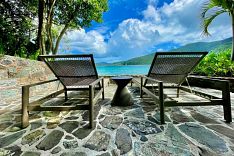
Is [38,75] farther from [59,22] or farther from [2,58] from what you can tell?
[59,22]

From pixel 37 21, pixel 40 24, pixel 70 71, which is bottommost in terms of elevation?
pixel 70 71

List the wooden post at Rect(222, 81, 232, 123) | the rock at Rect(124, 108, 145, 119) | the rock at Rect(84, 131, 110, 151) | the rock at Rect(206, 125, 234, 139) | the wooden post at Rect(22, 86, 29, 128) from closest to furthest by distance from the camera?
the rock at Rect(84, 131, 110, 151), the rock at Rect(206, 125, 234, 139), the wooden post at Rect(22, 86, 29, 128), the wooden post at Rect(222, 81, 232, 123), the rock at Rect(124, 108, 145, 119)

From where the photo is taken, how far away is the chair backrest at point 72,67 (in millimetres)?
2559

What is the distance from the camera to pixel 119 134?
71.7 inches

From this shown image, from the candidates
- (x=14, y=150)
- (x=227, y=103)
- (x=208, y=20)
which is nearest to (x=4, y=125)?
(x=14, y=150)

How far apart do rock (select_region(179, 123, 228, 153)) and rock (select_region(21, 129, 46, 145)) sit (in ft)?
6.04

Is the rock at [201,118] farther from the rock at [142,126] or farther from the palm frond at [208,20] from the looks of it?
the palm frond at [208,20]

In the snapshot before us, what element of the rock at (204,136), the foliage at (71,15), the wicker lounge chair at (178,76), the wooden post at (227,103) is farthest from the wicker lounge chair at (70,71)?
the foliage at (71,15)

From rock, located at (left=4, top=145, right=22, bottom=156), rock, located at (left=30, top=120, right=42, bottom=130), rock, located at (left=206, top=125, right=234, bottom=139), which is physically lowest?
rock, located at (left=4, top=145, right=22, bottom=156)

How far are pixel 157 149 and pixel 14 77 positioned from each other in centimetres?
414

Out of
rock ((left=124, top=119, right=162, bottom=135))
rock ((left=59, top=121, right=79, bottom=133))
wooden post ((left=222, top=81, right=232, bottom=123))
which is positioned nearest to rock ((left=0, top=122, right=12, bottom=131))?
rock ((left=59, top=121, right=79, bottom=133))

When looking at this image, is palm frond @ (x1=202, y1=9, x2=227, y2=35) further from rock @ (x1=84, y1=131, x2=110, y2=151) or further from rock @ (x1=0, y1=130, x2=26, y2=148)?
rock @ (x1=0, y1=130, x2=26, y2=148)

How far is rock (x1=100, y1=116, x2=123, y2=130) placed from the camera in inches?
81.2

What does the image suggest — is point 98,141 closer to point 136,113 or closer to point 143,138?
point 143,138
